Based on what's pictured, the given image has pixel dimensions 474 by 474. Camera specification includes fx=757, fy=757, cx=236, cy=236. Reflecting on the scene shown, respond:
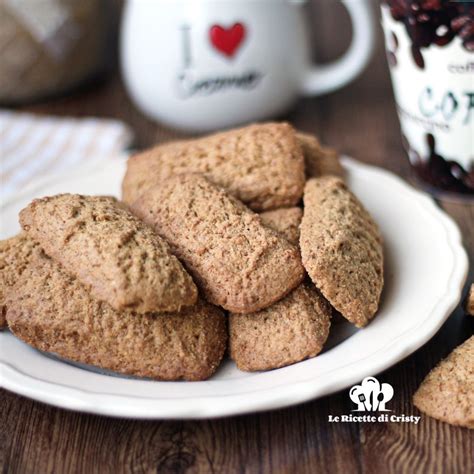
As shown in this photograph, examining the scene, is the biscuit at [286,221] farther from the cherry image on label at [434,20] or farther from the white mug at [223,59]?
the white mug at [223,59]

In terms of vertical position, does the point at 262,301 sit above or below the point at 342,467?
above

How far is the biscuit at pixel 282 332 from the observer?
82 cm

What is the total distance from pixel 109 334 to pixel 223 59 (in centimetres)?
76

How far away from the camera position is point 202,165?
1018 millimetres

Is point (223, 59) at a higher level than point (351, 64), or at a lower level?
higher

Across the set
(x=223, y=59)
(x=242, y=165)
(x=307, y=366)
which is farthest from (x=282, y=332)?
(x=223, y=59)

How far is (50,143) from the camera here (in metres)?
1.52

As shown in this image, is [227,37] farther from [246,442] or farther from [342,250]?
[246,442]

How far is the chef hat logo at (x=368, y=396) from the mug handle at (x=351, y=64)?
85cm

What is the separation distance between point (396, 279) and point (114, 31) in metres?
1.36

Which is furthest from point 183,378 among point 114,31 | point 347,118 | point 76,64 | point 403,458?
point 114,31

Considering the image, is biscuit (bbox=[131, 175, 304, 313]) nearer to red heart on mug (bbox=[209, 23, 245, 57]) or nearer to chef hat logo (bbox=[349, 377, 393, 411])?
chef hat logo (bbox=[349, 377, 393, 411])

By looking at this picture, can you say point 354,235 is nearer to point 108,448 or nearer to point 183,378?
point 183,378

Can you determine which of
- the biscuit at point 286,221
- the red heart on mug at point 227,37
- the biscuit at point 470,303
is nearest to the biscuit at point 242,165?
the biscuit at point 286,221
